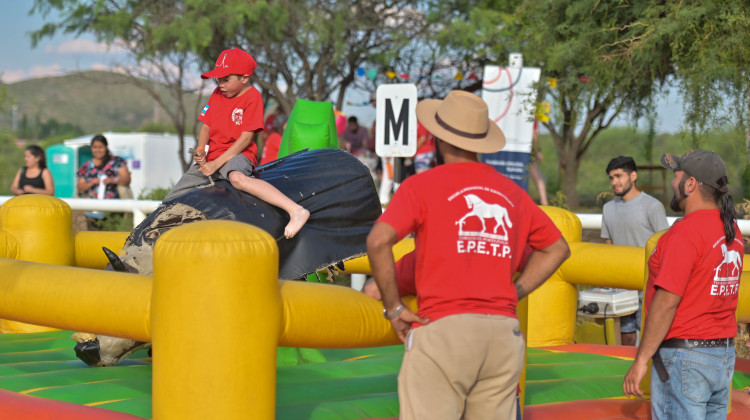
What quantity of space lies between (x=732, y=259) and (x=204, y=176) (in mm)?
2768

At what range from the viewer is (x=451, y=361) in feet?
9.58

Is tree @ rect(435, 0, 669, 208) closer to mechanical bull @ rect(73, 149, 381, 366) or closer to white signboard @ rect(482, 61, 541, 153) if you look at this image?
white signboard @ rect(482, 61, 541, 153)

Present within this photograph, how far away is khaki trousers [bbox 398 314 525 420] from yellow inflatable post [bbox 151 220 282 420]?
48 cm

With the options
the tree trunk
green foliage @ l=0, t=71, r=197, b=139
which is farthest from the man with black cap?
green foliage @ l=0, t=71, r=197, b=139

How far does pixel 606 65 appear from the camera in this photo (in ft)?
32.9

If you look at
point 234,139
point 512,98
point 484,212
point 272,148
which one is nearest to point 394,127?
point 272,148

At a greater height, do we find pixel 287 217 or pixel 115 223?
pixel 287 217

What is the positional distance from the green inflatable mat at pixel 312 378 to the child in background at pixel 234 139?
30.8 inches

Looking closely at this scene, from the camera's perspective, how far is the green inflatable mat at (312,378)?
12.8ft

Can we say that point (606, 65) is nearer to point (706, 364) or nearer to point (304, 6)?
point (706, 364)

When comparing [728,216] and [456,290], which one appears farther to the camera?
[728,216]

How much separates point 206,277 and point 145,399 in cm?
122

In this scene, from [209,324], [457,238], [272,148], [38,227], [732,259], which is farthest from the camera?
[272,148]

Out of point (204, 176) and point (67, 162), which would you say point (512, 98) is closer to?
point (204, 176)
